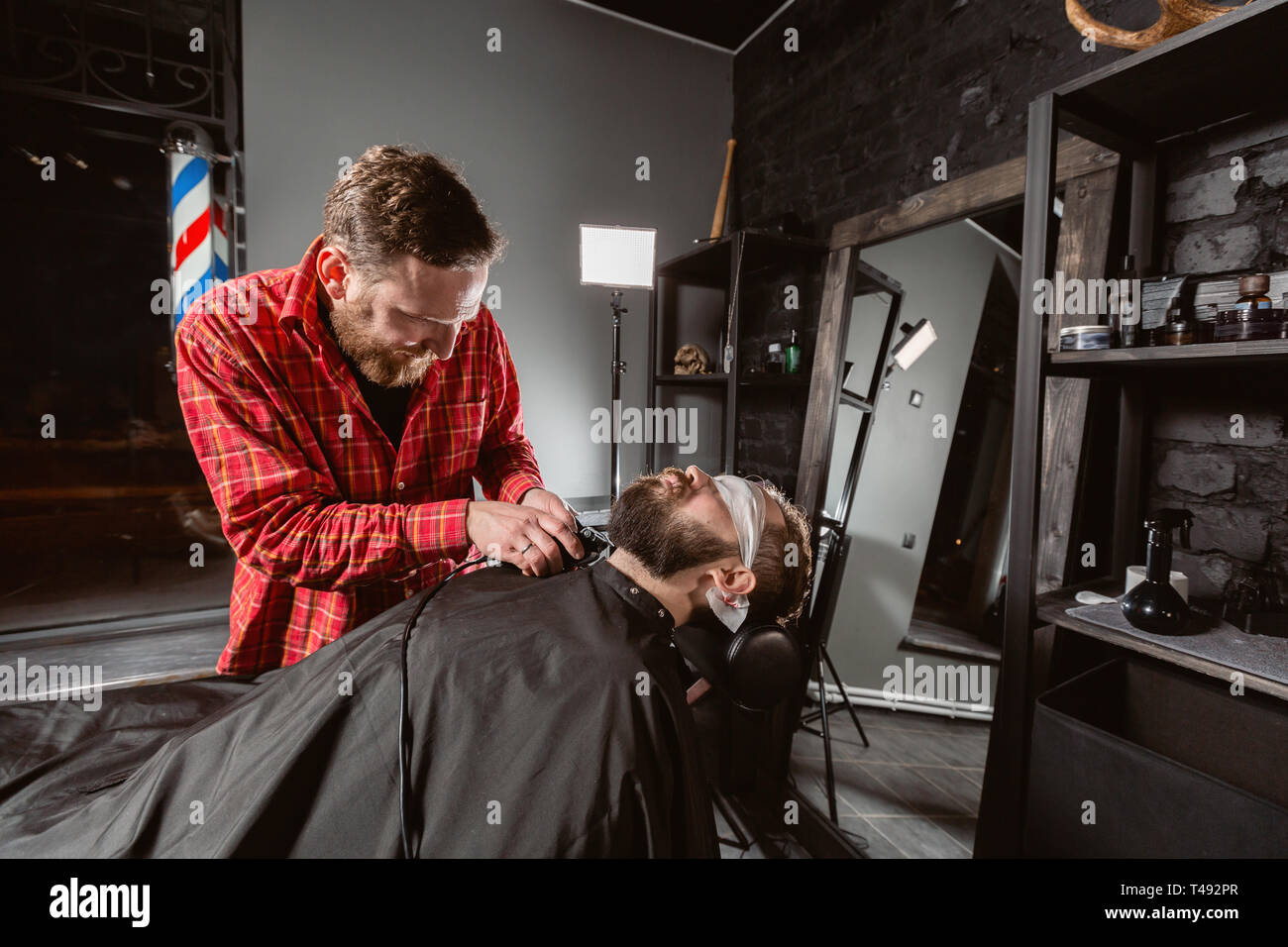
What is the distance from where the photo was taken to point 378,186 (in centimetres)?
125

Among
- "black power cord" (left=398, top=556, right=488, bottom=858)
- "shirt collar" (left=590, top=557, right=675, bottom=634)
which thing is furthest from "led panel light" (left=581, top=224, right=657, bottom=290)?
"black power cord" (left=398, top=556, right=488, bottom=858)

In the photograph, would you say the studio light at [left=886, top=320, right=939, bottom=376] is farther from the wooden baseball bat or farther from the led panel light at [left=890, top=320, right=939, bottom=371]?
the wooden baseball bat

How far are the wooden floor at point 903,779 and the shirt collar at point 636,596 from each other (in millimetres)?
1535

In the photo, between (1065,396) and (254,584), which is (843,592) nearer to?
(1065,396)

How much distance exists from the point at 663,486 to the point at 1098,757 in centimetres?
105

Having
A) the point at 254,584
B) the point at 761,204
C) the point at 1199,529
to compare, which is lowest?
Answer: the point at 254,584

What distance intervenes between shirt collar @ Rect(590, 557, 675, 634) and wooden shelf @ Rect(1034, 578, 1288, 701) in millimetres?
907

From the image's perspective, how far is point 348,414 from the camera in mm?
1423

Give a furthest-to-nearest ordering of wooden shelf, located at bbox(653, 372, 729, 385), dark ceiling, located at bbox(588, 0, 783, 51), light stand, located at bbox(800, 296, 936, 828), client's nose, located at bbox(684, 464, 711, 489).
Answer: dark ceiling, located at bbox(588, 0, 783, 51) < wooden shelf, located at bbox(653, 372, 729, 385) < light stand, located at bbox(800, 296, 936, 828) < client's nose, located at bbox(684, 464, 711, 489)

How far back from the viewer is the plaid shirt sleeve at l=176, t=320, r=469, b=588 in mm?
1230

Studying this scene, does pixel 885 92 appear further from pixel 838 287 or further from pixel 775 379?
pixel 775 379

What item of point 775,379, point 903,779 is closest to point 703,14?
point 775,379
